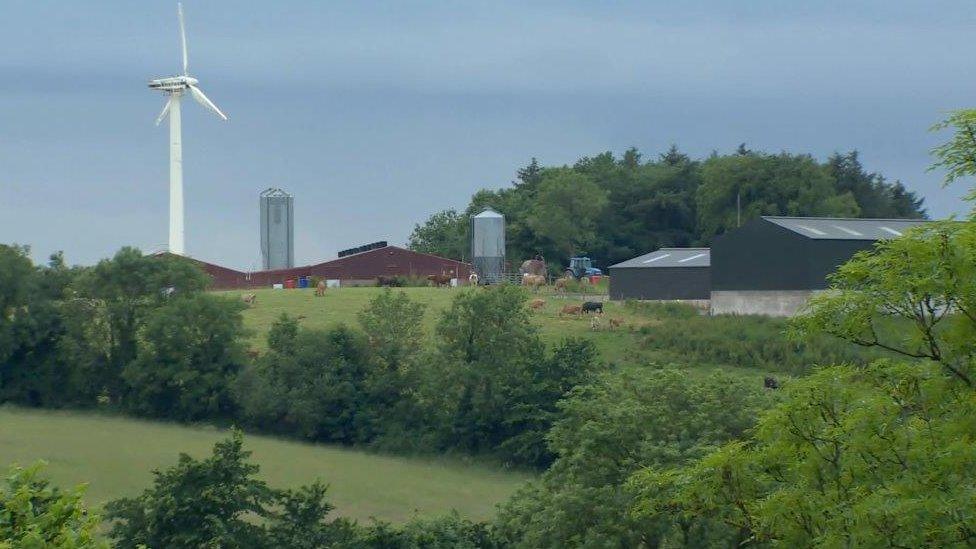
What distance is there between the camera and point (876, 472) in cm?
1374

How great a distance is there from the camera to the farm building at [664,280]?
8175 centimetres

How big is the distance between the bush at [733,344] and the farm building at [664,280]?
41.1ft

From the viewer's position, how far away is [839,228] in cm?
7262

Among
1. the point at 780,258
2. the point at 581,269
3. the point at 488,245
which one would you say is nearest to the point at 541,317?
the point at 780,258

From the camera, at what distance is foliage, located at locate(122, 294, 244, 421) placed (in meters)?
64.2

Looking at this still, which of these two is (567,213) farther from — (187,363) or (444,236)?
(187,363)

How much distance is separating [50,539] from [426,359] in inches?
1982

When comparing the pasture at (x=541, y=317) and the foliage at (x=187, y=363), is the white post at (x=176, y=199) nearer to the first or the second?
the pasture at (x=541, y=317)


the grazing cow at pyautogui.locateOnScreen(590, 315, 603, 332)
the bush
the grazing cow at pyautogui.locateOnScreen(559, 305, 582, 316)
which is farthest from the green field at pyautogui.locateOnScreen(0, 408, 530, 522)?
the grazing cow at pyautogui.locateOnScreen(559, 305, 582, 316)

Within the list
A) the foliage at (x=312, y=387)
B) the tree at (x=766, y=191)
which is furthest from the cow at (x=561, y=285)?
the foliage at (x=312, y=387)

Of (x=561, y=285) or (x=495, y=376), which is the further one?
(x=561, y=285)

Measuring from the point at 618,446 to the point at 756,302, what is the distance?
3811cm

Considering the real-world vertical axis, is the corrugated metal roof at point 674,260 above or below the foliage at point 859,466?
above

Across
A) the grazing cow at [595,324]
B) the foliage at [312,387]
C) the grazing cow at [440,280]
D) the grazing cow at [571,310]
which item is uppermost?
the grazing cow at [440,280]
